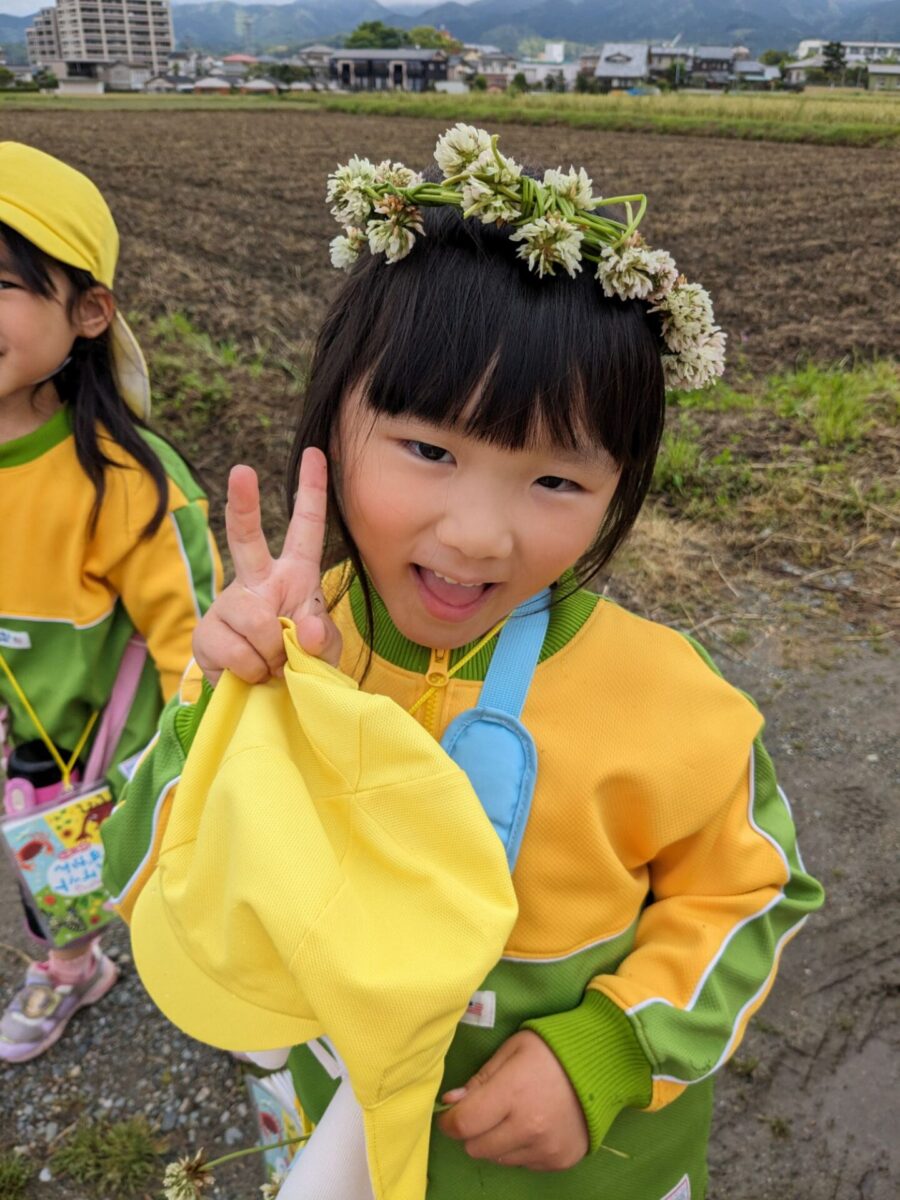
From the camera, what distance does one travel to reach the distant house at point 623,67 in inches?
2650

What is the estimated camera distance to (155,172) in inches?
579

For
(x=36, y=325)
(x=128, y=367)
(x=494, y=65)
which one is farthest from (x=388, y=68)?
(x=36, y=325)

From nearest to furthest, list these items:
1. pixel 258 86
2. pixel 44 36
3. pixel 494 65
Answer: pixel 258 86
pixel 494 65
pixel 44 36

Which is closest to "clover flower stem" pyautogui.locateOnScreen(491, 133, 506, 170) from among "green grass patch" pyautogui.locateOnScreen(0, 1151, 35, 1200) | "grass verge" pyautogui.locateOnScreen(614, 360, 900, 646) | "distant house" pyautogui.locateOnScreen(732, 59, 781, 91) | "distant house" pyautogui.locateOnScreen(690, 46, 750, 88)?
"green grass patch" pyautogui.locateOnScreen(0, 1151, 35, 1200)

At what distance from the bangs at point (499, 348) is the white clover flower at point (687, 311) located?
33 millimetres

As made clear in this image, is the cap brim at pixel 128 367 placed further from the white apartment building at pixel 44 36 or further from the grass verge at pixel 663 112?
the white apartment building at pixel 44 36

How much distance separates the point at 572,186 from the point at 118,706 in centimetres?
142

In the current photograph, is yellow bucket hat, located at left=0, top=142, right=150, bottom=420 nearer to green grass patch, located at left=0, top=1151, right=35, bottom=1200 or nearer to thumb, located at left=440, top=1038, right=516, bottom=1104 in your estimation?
thumb, located at left=440, top=1038, right=516, bottom=1104

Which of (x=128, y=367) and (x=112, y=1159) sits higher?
(x=128, y=367)

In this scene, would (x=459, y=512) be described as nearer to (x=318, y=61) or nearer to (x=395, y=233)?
(x=395, y=233)

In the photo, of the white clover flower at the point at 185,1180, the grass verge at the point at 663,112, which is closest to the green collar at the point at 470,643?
the white clover flower at the point at 185,1180

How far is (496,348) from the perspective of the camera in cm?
95

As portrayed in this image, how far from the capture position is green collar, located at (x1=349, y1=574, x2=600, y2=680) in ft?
3.62

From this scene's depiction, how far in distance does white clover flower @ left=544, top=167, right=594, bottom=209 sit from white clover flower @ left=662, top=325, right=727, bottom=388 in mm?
189
